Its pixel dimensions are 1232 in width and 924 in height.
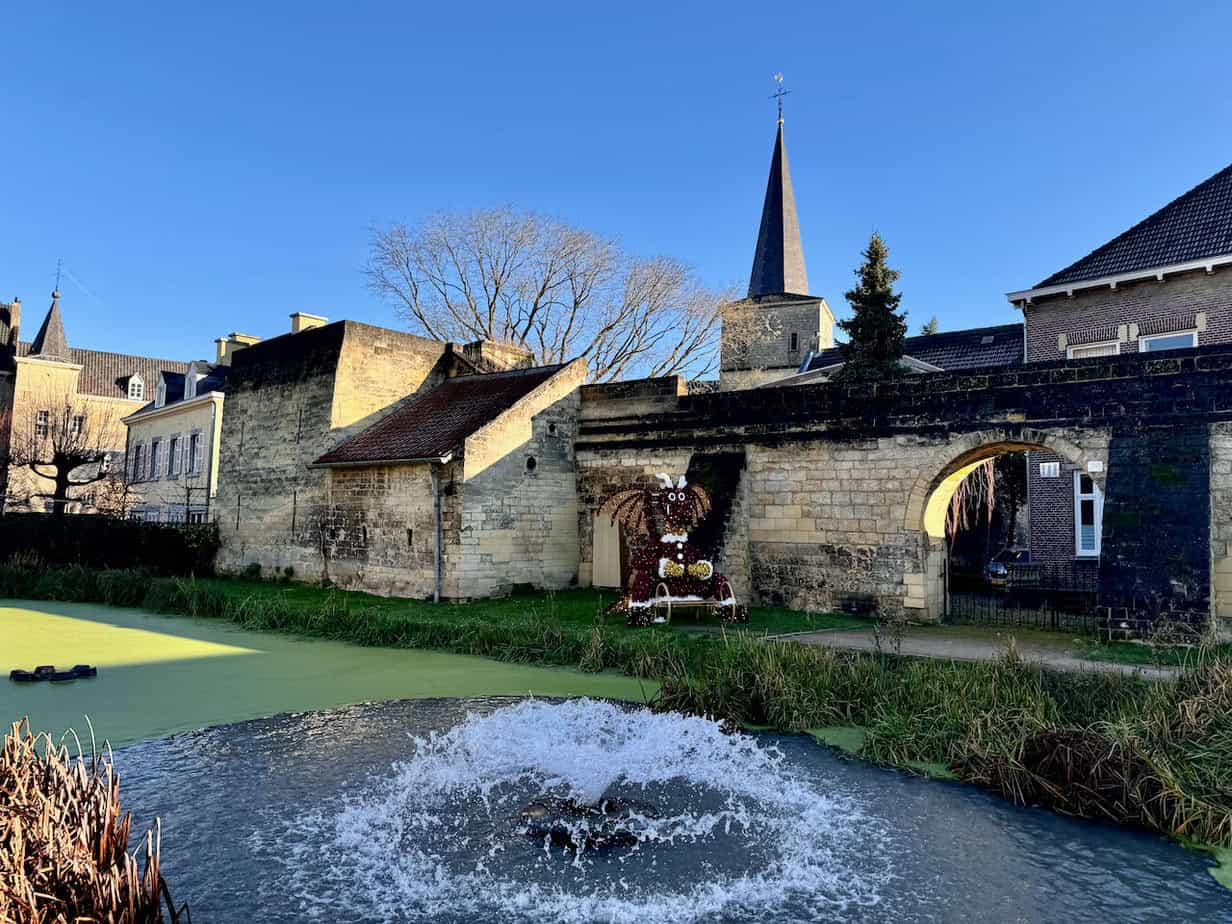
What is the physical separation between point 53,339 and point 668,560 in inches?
1545

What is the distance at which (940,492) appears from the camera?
13.1 m

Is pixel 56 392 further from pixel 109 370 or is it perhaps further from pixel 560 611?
pixel 560 611

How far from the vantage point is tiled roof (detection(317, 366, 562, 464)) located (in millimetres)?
15492

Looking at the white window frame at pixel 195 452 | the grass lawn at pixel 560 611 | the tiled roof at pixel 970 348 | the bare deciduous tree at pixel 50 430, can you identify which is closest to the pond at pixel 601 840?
the grass lawn at pixel 560 611

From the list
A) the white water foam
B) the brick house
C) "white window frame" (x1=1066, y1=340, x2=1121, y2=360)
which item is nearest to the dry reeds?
the white water foam

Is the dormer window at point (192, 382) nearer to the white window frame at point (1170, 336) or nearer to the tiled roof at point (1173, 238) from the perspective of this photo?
the tiled roof at point (1173, 238)

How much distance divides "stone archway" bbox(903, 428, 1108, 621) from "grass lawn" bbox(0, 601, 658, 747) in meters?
6.01

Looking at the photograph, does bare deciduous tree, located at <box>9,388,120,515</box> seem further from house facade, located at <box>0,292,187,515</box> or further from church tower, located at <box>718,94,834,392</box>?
church tower, located at <box>718,94,834,392</box>

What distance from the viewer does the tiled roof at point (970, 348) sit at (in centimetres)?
2225

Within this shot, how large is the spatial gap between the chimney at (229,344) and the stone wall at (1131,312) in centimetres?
2524

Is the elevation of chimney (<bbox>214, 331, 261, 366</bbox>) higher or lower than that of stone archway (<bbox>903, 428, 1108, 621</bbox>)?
higher

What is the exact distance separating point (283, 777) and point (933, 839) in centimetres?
430

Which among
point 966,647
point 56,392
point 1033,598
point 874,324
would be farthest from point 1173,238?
point 56,392

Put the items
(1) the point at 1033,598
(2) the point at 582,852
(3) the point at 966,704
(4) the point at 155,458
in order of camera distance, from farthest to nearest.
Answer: (4) the point at 155,458, (1) the point at 1033,598, (3) the point at 966,704, (2) the point at 582,852
